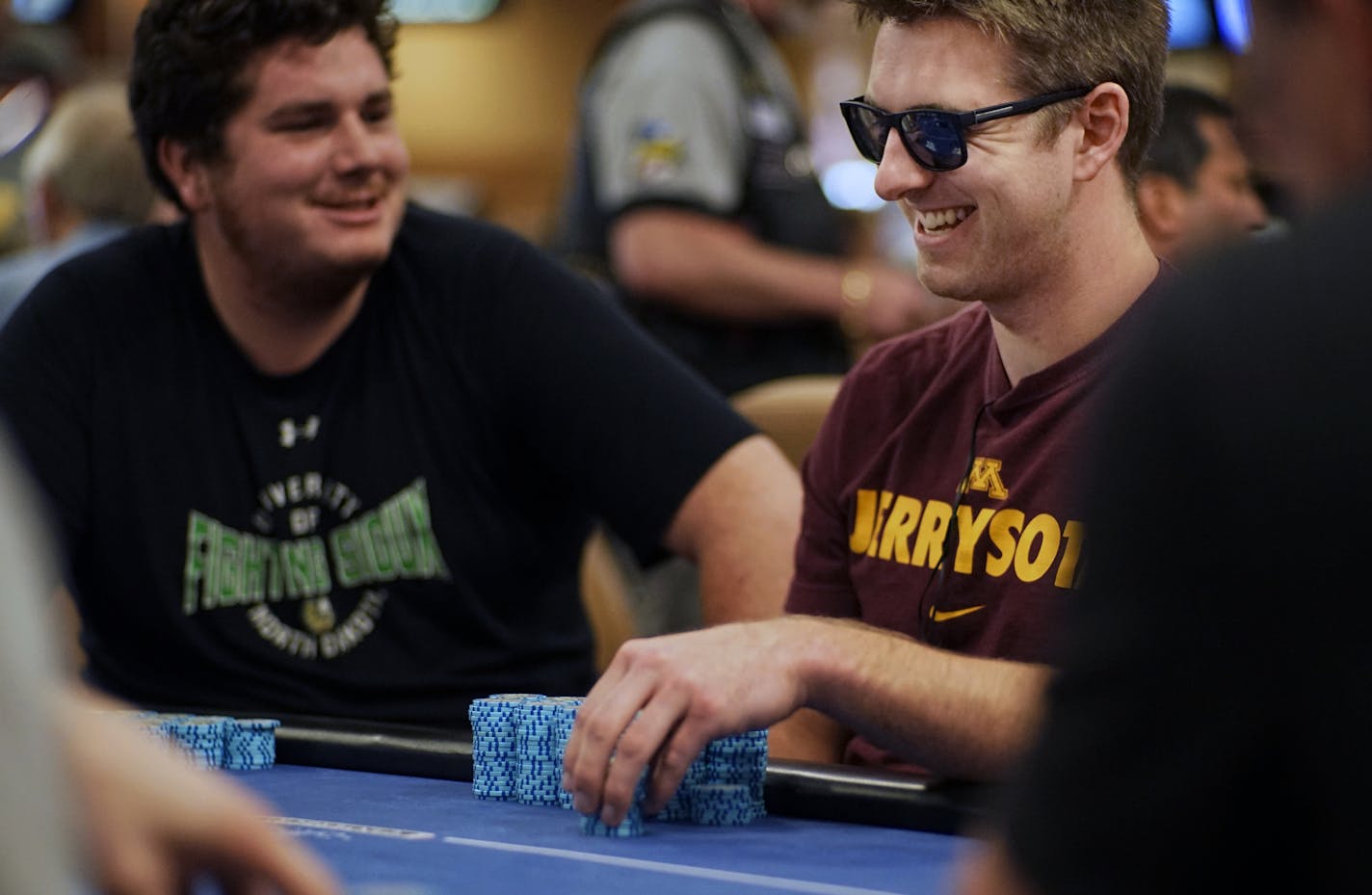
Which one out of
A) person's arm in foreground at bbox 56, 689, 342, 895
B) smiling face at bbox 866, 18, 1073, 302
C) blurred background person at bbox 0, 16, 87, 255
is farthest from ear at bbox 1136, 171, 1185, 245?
blurred background person at bbox 0, 16, 87, 255

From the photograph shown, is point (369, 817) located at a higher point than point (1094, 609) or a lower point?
lower

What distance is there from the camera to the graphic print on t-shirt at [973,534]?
80.5 inches

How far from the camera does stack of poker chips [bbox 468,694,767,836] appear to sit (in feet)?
5.81

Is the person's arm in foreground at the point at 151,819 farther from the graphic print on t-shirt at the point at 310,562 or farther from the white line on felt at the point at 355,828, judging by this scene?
the graphic print on t-shirt at the point at 310,562

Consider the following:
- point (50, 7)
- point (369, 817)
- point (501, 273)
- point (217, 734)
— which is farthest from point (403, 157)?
point (50, 7)

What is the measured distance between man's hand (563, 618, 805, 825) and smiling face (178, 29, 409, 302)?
1.31 m

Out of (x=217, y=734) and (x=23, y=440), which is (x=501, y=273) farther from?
(x=217, y=734)

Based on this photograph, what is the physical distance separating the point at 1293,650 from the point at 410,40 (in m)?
12.2

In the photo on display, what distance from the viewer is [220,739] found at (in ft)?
6.79

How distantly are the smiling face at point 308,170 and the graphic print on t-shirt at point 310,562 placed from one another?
1.22 feet

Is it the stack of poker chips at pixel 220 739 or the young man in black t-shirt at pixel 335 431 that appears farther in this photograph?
the young man in black t-shirt at pixel 335 431

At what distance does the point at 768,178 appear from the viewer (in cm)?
439

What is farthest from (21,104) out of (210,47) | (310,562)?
(310,562)

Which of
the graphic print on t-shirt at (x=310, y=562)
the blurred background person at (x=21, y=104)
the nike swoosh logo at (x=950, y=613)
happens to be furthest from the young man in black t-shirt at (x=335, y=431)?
the blurred background person at (x=21, y=104)
